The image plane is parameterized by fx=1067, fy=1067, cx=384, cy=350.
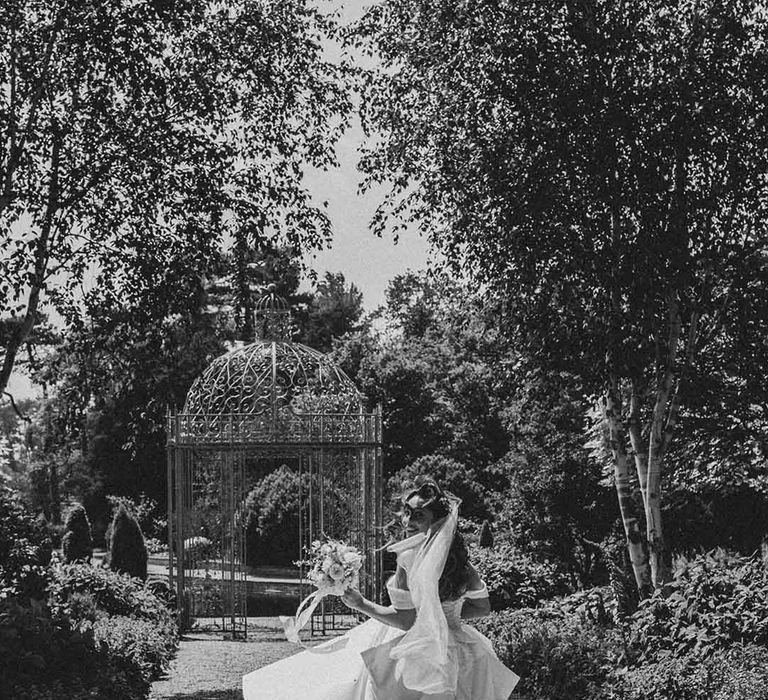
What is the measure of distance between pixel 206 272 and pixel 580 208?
12.8ft

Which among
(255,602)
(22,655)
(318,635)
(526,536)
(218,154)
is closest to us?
(22,655)

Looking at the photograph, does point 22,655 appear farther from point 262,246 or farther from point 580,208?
point 580,208

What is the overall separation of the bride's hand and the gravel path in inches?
181

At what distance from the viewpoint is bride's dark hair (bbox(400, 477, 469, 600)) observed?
16.7 ft

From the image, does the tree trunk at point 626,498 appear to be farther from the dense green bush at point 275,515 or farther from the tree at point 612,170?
the dense green bush at point 275,515

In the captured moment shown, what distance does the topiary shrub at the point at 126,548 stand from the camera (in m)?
15.4

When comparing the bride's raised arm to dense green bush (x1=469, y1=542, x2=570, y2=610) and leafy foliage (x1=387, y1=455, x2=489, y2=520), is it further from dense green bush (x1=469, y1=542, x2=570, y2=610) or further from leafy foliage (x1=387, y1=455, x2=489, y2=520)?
leafy foliage (x1=387, y1=455, x2=489, y2=520)

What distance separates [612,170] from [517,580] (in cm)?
591

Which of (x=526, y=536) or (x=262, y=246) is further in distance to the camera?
(x=526, y=536)

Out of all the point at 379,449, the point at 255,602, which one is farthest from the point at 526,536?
the point at 255,602

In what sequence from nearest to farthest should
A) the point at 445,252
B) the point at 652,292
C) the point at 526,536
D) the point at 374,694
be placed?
1. the point at 374,694
2. the point at 652,292
3. the point at 445,252
4. the point at 526,536

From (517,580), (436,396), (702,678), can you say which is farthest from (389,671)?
(436,396)

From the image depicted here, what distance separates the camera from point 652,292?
10758 millimetres

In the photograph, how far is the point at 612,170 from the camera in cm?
1106
